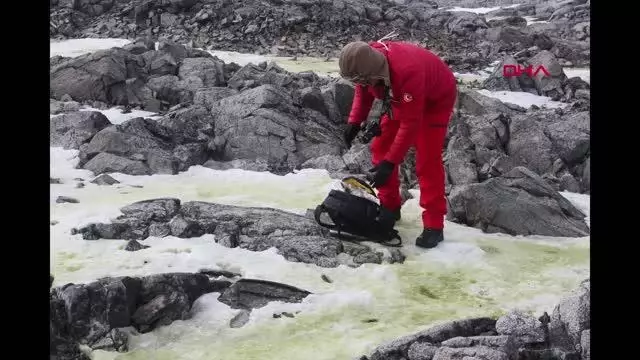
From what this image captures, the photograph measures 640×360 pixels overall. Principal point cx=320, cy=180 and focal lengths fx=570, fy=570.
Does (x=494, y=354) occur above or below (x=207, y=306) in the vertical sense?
above

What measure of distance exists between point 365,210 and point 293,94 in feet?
22.3

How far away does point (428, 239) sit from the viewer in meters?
6.58

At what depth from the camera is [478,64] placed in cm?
2341

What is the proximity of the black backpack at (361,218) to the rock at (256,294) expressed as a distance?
1.44 metres

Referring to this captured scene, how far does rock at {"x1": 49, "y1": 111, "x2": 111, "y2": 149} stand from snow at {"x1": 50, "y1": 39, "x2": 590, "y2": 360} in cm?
257

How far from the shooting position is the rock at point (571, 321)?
420cm

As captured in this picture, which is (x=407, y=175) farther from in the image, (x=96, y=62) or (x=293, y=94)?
(x=96, y=62)

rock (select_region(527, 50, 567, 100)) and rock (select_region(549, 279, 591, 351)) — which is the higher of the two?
rock (select_region(549, 279, 591, 351))

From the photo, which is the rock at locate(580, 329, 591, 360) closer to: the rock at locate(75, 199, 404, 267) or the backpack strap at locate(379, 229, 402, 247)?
the rock at locate(75, 199, 404, 267)

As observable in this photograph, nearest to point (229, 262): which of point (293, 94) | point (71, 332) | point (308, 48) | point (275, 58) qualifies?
point (71, 332)

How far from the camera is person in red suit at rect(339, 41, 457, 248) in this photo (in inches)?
230

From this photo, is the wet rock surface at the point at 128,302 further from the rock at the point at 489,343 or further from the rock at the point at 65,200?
the rock at the point at 65,200

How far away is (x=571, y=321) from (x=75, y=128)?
9353mm

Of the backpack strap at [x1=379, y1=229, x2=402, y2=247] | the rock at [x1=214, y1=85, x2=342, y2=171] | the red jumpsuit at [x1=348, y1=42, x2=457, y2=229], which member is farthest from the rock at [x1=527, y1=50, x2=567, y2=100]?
the backpack strap at [x1=379, y1=229, x2=402, y2=247]
